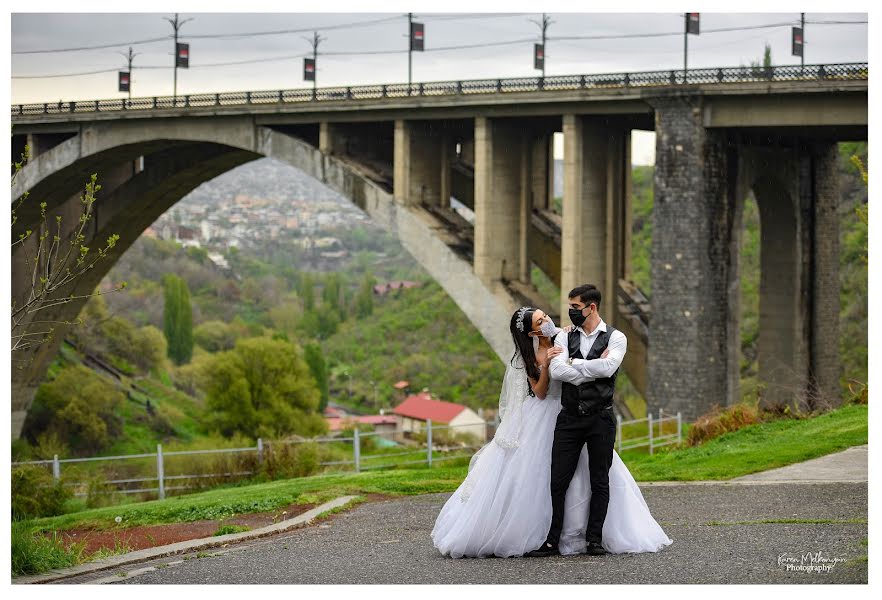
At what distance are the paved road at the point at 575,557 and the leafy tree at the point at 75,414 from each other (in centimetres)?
4187

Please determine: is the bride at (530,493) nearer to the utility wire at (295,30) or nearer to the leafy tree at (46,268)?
the leafy tree at (46,268)

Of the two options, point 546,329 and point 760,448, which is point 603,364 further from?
point 760,448

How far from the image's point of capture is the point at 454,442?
38.5m

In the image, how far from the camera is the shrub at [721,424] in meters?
17.7

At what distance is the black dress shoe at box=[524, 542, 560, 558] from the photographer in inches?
346

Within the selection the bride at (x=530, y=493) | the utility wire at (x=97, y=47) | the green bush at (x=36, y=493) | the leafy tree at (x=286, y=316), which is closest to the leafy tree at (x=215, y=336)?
the leafy tree at (x=286, y=316)

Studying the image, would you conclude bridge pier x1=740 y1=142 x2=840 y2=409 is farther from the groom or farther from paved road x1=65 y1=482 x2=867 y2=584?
the groom

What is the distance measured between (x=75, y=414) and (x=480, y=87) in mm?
29749

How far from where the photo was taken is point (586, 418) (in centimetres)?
872

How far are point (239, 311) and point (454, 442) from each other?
229ft

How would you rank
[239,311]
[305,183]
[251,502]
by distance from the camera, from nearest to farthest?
[251,502], [239,311], [305,183]

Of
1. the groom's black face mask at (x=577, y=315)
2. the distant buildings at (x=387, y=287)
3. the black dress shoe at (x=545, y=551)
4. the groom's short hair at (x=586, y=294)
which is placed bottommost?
the black dress shoe at (x=545, y=551)
